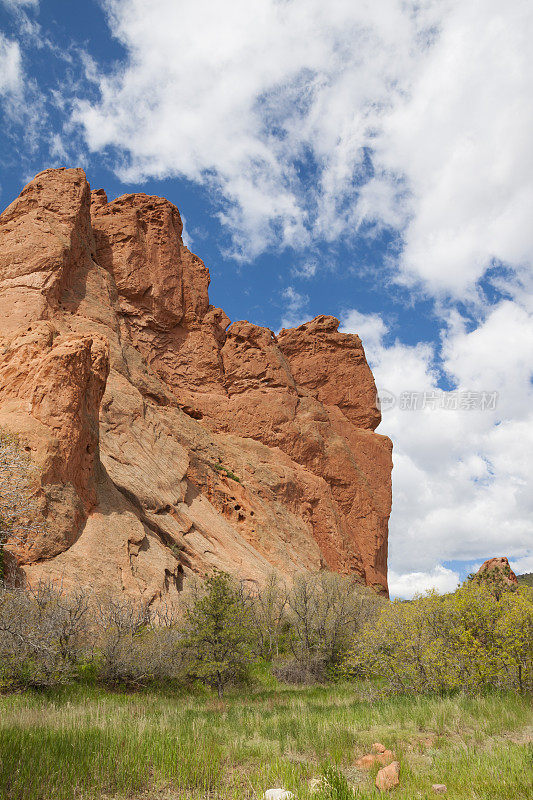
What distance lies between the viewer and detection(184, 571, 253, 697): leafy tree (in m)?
15.0

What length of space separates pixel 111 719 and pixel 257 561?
836 inches

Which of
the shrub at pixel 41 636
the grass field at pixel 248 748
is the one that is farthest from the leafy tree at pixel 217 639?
the grass field at pixel 248 748

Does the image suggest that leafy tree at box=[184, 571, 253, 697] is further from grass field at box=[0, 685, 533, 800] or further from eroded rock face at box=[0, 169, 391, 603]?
grass field at box=[0, 685, 533, 800]

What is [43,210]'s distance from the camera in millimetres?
34031

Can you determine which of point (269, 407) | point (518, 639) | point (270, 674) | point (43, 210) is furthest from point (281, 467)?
point (518, 639)

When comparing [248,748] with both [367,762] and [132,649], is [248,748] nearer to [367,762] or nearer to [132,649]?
[367,762]

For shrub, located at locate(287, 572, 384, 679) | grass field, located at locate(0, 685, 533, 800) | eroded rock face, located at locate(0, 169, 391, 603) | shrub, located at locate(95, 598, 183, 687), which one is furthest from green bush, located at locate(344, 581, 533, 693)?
eroded rock face, located at locate(0, 169, 391, 603)

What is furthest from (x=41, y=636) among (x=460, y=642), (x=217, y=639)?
(x=460, y=642)

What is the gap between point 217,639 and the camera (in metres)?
15.3

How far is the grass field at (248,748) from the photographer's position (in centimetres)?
517

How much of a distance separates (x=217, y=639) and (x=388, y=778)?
10572 millimetres

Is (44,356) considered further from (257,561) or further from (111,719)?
(257,561)

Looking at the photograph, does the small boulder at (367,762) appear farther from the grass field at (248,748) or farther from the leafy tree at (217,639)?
the leafy tree at (217,639)

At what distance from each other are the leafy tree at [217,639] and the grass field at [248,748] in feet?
14.0
